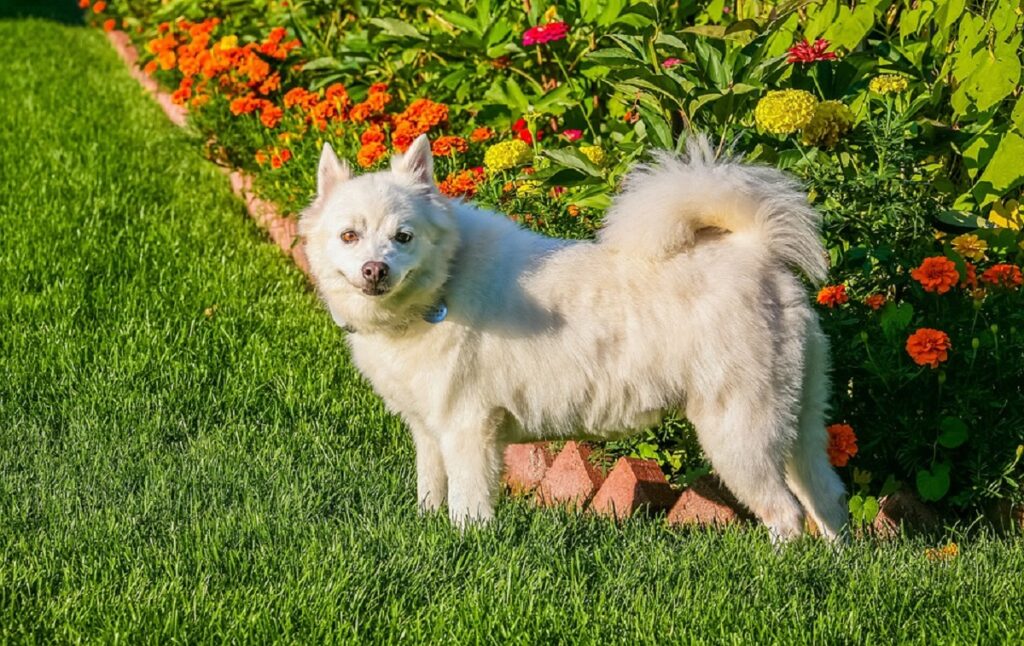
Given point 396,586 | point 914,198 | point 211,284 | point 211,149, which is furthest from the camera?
point 211,149

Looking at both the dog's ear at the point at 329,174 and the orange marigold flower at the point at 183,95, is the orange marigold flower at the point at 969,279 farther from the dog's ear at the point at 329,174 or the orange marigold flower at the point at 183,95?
the orange marigold flower at the point at 183,95

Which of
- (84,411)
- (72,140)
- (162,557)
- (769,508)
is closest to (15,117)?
(72,140)

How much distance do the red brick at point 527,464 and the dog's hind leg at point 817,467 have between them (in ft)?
3.37

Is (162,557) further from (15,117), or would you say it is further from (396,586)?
(15,117)

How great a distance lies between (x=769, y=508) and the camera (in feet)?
12.9

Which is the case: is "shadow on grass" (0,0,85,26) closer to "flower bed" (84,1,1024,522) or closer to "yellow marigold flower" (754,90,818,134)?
"flower bed" (84,1,1024,522)

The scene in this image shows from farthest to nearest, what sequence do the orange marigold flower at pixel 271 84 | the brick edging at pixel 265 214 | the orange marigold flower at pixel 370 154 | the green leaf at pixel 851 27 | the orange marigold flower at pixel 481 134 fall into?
the orange marigold flower at pixel 271 84
the brick edging at pixel 265 214
the orange marigold flower at pixel 481 134
the orange marigold flower at pixel 370 154
the green leaf at pixel 851 27

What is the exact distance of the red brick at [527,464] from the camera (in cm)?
481

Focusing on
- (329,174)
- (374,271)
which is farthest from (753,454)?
(329,174)

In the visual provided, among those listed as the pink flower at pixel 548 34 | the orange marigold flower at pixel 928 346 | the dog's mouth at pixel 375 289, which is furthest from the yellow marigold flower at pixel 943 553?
the pink flower at pixel 548 34

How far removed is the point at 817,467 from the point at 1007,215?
1.45 metres

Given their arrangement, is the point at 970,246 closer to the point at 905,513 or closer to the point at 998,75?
the point at 998,75

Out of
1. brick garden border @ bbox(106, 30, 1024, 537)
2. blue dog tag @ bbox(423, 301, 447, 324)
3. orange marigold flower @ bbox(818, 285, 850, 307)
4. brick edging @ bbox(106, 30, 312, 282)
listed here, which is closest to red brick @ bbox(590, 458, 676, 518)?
brick garden border @ bbox(106, 30, 1024, 537)

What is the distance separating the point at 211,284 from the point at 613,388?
2.98 meters
